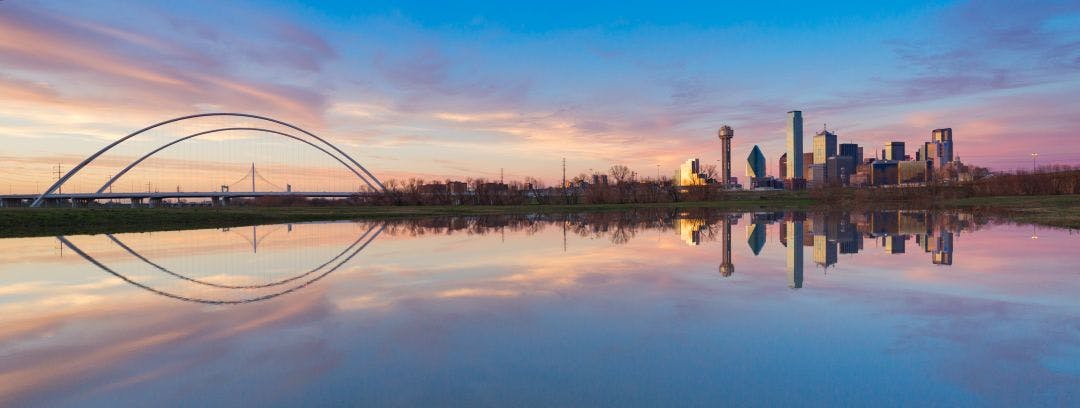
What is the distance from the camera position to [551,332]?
333 inches

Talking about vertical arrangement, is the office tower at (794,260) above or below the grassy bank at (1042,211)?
below

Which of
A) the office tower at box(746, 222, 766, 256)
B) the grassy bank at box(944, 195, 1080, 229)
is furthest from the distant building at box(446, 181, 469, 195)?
the office tower at box(746, 222, 766, 256)

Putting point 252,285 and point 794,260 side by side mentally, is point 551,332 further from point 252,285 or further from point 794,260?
point 794,260

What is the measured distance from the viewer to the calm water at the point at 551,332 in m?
6.11

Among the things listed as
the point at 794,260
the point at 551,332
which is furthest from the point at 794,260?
the point at 551,332

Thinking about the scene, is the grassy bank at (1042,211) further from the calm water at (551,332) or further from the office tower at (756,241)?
the calm water at (551,332)

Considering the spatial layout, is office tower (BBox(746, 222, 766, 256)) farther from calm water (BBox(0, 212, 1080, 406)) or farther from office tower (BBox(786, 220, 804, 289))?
calm water (BBox(0, 212, 1080, 406))

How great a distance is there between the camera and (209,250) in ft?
71.8

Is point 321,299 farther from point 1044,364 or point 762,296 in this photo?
point 1044,364

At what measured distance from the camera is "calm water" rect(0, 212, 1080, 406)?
241 inches

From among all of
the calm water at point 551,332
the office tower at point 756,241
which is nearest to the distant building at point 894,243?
the calm water at point 551,332

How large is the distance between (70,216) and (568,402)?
44298mm

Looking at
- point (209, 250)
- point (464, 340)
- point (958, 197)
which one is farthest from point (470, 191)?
point (464, 340)

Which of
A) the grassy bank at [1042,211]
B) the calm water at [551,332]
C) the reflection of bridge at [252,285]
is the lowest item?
the calm water at [551,332]
